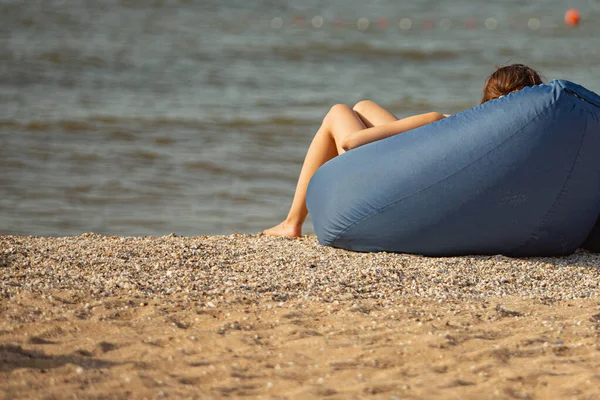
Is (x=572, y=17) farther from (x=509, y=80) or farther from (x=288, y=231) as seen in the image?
(x=509, y=80)

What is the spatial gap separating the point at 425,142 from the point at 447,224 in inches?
17.2

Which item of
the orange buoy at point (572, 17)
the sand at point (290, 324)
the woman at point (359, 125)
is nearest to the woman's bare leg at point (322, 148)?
the woman at point (359, 125)

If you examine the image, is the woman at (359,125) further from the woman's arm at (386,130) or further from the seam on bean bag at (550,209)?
the seam on bean bag at (550,209)

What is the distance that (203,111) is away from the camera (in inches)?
386

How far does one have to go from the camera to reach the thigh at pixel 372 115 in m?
4.55

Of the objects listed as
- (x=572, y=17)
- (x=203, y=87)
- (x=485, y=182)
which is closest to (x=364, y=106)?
(x=485, y=182)

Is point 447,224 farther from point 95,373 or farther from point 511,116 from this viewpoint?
point 95,373

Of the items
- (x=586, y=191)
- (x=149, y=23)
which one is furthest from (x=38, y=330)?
(x=149, y=23)

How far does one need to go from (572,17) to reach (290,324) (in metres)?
21.4

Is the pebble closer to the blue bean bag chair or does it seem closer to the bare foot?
the blue bean bag chair

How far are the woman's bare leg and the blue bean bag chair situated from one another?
351 mm

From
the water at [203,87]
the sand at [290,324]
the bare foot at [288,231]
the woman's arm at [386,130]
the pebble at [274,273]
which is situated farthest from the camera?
the water at [203,87]

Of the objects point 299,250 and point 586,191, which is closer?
point 586,191

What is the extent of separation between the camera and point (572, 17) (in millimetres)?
22109
